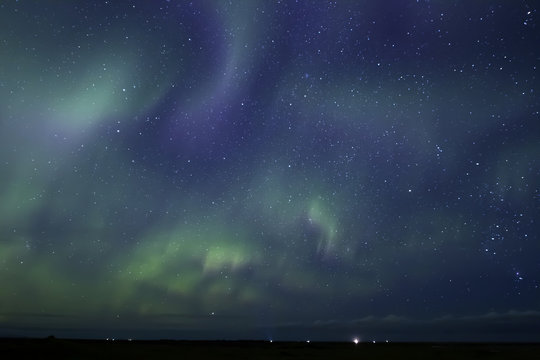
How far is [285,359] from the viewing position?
50406mm

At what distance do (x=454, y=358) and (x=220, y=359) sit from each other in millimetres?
28596

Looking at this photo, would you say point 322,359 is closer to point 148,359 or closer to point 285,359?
point 285,359

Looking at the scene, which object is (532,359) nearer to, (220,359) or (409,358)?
(409,358)

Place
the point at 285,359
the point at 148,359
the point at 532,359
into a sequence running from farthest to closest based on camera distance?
the point at 532,359 → the point at 285,359 → the point at 148,359

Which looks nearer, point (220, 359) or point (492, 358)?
point (220, 359)

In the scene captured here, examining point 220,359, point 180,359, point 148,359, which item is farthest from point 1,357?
point 220,359

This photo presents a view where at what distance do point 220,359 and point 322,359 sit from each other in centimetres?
1194

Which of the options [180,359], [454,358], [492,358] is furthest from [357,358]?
[180,359]

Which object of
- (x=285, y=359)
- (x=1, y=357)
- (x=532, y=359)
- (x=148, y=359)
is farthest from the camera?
(x=532, y=359)

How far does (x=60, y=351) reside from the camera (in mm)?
49531

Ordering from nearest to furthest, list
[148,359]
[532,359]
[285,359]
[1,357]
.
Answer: [1,357] < [148,359] < [285,359] < [532,359]

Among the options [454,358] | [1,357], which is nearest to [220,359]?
[1,357]

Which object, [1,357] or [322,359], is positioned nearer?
[1,357]

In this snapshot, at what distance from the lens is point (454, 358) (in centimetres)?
5697
